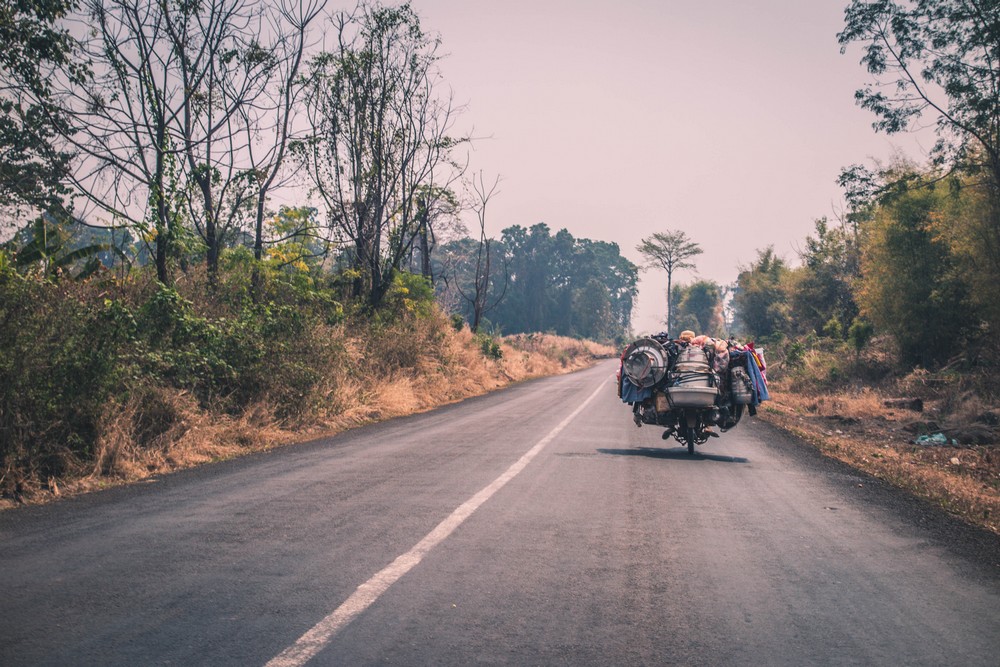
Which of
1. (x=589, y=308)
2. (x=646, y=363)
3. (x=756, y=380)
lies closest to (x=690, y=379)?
(x=646, y=363)

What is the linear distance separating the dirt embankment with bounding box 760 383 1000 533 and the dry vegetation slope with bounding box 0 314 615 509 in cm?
908

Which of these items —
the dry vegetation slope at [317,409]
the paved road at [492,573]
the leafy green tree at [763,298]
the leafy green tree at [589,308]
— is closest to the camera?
the paved road at [492,573]

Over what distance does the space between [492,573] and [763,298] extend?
5808 cm

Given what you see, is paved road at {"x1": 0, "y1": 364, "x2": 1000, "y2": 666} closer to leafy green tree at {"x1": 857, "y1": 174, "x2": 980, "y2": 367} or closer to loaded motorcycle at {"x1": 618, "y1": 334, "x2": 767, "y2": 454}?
loaded motorcycle at {"x1": 618, "y1": 334, "x2": 767, "y2": 454}

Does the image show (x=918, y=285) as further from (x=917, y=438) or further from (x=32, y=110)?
(x=32, y=110)

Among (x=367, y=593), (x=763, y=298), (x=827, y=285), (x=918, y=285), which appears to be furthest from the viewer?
(x=763, y=298)

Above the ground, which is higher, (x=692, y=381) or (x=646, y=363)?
(x=646, y=363)

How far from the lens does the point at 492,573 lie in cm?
459

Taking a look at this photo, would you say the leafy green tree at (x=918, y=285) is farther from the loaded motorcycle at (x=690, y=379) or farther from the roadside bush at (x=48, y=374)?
the roadside bush at (x=48, y=374)

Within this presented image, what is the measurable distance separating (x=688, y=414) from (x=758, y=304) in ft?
170

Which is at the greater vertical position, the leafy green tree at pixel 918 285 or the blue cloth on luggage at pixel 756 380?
the leafy green tree at pixel 918 285

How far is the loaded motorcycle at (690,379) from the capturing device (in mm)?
10969

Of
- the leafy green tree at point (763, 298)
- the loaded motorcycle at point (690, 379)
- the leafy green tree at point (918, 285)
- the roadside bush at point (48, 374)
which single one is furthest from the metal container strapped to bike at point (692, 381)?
the leafy green tree at point (763, 298)

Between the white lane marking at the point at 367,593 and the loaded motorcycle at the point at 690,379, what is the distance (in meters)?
4.58
